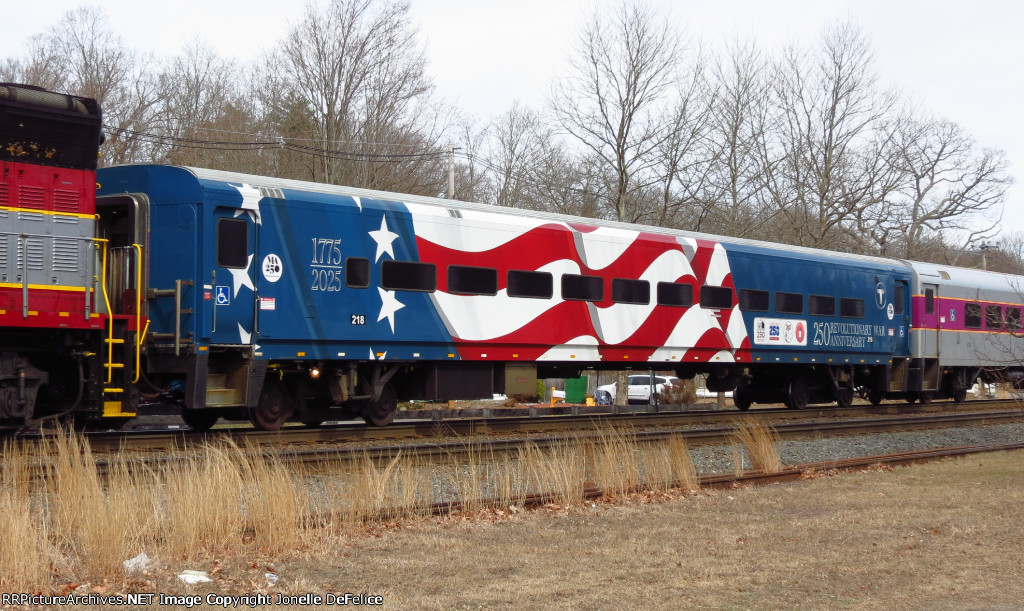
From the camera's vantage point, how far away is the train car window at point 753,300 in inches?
818

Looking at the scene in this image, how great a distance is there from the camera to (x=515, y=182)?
45375 millimetres

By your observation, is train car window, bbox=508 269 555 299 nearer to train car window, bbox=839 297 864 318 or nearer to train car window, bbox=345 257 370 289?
train car window, bbox=345 257 370 289

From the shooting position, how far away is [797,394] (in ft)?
76.5

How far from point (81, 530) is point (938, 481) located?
10006 millimetres

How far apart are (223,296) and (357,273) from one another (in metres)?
2.19

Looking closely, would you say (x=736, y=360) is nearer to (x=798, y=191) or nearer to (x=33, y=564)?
(x=33, y=564)

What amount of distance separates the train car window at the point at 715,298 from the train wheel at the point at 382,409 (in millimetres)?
6883

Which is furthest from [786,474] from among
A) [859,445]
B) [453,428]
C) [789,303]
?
[789,303]

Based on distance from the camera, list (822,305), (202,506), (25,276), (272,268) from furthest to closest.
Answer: (822,305)
(272,268)
(25,276)
(202,506)

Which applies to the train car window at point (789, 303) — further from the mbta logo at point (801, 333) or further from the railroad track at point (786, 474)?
the railroad track at point (786, 474)

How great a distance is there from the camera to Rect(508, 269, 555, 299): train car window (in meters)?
16.8

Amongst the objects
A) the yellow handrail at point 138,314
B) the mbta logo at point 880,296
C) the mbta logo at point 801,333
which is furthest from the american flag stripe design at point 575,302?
the mbta logo at point 880,296

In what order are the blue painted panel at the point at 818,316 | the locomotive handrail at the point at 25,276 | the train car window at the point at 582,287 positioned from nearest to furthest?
1. the locomotive handrail at the point at 25,276
2. the train car window at the point at 582,287
3. the blue painted panel at the point at 818,316

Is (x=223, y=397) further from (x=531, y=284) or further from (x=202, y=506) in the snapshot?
(x=202, y=506)
